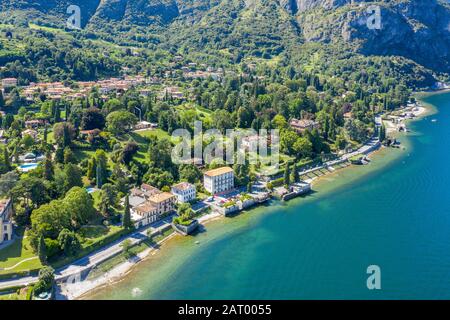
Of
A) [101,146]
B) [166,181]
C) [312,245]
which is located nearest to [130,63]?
[101,146]

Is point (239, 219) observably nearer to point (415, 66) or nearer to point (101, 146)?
point (101, 146)

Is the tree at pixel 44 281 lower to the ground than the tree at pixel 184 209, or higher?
lower

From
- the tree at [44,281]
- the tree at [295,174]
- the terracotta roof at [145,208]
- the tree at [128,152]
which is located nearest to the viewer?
the tree at [44,281]

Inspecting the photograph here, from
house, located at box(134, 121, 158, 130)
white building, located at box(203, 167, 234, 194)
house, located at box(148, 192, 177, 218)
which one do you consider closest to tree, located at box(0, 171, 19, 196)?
house, located at box(148, 192, 177, 218)

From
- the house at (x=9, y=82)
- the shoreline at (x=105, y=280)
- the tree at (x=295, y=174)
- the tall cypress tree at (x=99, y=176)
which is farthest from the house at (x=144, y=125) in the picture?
the house at (x=9, y=82)

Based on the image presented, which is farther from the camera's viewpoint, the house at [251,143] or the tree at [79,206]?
the house at [251,143]

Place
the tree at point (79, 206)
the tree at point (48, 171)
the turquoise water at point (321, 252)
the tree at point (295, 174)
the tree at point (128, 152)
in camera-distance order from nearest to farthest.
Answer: the turquoise water at point (321, 252) < the tree at point (79, 206) < the tree at point (48, 171) < the tree at point (128, 152) < the tree at point (295, 174)

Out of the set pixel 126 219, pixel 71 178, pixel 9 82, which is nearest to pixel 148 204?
pixel 126 219

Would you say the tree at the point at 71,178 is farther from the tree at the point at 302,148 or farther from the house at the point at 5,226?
the tree at the point at 302,148
